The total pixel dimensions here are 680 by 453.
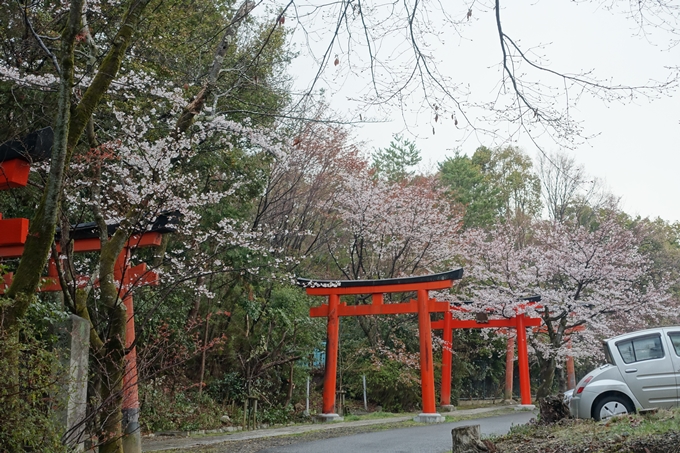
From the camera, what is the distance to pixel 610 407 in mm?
7383

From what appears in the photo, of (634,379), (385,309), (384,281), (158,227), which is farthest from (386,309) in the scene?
(158,227)

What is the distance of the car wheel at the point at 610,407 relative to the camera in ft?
24.1

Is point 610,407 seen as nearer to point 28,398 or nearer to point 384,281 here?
point 384,281

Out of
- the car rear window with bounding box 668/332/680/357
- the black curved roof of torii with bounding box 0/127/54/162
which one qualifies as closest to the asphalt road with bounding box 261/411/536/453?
the car rear window with bounding box 668/332/680/357

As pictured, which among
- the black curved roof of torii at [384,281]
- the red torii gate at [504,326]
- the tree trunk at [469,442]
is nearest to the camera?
the tree trunk at [469,442]

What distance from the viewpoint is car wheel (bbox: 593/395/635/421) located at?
7.34 metres

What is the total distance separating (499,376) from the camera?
2222cm

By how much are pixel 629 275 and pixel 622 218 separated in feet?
34.8

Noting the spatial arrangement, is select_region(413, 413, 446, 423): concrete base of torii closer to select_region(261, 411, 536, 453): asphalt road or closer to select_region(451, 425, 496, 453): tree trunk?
select_region(261, 411, 536, 453): asphalt road

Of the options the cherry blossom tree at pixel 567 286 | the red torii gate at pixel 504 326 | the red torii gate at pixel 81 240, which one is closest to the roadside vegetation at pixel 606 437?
the red torii gate at pixel 81 240

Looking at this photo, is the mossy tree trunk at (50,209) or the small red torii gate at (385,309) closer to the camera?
the mossy tree trunk at (50,209)

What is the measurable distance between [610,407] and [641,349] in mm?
884

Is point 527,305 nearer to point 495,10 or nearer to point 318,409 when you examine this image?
point 318,409

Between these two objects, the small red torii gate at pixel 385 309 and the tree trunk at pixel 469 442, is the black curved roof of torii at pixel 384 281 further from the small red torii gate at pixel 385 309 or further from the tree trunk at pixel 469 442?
the tree trunk at pixel 469 442
